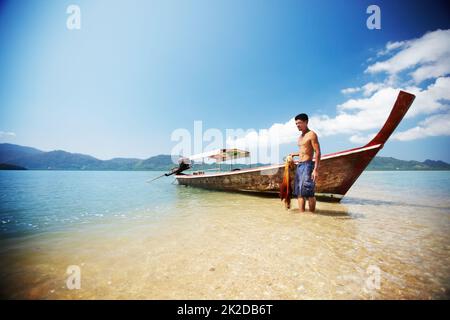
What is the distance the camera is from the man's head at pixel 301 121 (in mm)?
5141

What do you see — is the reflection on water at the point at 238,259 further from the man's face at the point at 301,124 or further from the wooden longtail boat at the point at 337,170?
the man's face at the point at 301,124

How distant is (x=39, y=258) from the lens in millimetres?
3018

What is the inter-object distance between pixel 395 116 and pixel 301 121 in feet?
11.8

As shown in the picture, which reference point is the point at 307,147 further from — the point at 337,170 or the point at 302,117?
the point at 337,170

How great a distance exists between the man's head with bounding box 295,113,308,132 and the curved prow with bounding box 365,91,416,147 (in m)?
3.23

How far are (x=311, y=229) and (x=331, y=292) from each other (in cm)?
228

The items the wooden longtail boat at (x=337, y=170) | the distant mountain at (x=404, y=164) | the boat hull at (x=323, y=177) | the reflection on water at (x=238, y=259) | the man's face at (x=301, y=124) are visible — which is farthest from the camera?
the distant mountain at (x=404, y=164)

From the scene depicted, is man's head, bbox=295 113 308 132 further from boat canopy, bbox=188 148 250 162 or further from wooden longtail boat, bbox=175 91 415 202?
boat canopy, bbox=188 148 250 162

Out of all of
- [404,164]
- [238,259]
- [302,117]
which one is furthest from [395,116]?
[404,164]

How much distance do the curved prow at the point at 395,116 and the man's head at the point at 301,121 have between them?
127 inches

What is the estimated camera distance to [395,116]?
589 cm

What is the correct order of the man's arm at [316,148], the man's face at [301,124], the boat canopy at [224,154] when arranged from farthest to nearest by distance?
the boat canopy at [224,154] < the man's face at [301,124] < the man's arm at [316,148]

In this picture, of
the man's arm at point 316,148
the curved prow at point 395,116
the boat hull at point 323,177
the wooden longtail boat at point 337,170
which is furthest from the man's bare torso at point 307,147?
the curved prow at point 395,116
